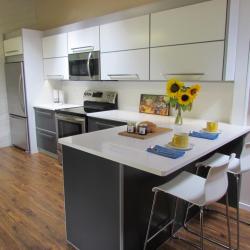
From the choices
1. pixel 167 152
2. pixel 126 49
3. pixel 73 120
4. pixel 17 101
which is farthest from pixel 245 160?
pixel 17 101

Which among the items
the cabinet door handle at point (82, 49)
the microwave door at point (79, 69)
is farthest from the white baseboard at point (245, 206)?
the cabinet door handle at point (82, 49)

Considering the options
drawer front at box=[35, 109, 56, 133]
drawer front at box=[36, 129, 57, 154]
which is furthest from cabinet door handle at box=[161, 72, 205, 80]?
drawer front at box=[36, 129, 57, 154]

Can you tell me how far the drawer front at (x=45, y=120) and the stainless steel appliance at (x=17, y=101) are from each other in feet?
0.70

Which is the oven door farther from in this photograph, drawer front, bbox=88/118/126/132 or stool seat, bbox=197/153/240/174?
stool seat, bbox=197/153/240/174

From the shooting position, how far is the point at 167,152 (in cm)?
159

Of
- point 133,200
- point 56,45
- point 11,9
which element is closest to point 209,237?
point 133,200

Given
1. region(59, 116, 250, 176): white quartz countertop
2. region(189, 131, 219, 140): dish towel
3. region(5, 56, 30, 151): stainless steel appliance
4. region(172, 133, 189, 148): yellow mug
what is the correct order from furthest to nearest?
region(5, 56, 30, 151): stainless steel appliance
region(189, 131, 219, 140): dish towel
region(172, 133, 189, 148): yellow mug
region(59, 116, 250, 176): white quartz countertop

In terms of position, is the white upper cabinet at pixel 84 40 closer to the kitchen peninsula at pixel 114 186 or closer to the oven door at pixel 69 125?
the oven door at pixel 69 125

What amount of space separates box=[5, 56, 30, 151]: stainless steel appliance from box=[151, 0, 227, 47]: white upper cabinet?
8.45ft

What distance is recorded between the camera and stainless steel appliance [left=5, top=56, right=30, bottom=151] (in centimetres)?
425

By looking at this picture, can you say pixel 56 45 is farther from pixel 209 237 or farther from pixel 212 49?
pixel 209 237

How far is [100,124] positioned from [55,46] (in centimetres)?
178

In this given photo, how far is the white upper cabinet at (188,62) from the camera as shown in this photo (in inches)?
92.6

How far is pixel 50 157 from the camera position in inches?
168
